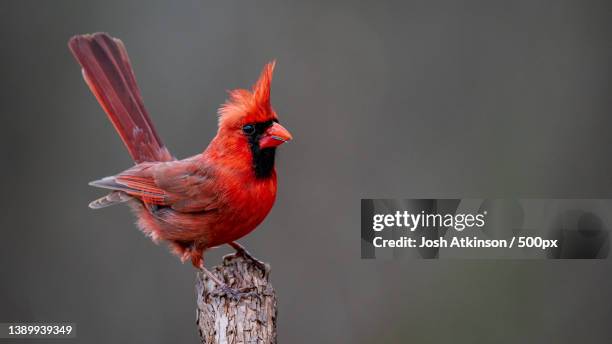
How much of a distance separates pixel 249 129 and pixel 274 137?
0.35 feet

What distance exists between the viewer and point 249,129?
2945mm

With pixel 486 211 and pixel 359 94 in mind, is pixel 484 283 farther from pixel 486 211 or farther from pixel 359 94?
pixel 359 94

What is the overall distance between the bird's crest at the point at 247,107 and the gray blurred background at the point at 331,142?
1690mm

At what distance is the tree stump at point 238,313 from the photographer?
9.32 feet

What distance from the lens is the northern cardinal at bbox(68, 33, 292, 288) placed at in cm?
295

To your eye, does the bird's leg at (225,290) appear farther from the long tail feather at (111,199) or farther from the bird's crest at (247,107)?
the bird's crest at (247,107)

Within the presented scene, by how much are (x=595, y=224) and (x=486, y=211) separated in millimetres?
609

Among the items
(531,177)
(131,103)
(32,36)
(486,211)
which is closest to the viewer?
(131,103)

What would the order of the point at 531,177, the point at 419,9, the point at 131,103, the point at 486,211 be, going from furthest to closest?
1. the point at 419,9
2. the point at 531,177
3. the point at 486,211
4. the point at 131,103

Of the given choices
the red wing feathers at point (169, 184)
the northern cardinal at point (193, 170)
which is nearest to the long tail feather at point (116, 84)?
the northern cardinal at point (193, 170)

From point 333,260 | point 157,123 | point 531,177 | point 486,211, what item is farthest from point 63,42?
point 531,177

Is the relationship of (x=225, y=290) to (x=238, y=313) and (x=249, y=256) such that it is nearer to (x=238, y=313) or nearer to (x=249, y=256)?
(x=238, y=313)

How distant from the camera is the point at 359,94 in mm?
5262

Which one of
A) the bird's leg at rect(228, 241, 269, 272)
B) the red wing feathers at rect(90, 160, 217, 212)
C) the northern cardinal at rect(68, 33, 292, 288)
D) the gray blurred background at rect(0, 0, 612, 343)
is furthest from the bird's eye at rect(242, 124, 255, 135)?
the gray blurred background at rect(0, 0, 612, 343)
